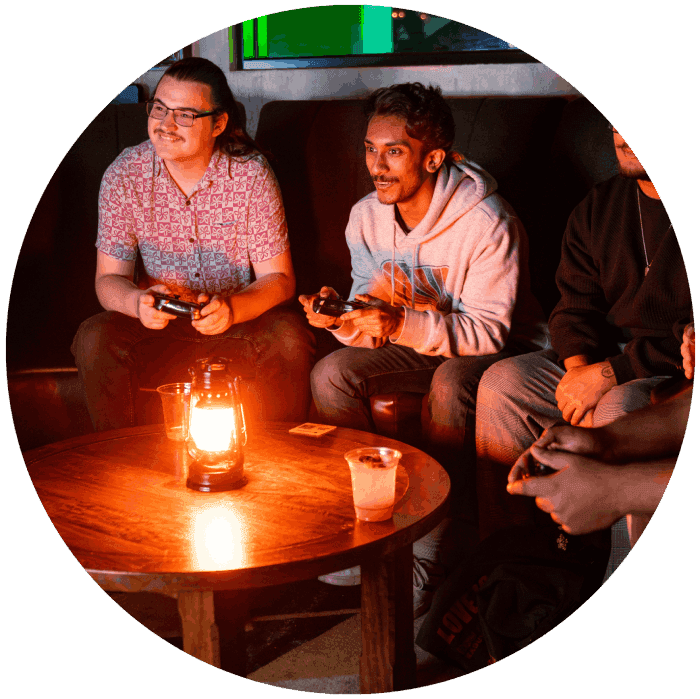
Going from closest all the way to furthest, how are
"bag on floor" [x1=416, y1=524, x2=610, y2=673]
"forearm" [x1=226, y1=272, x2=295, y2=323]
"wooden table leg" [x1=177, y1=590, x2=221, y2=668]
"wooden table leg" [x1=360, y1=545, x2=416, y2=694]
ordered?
"wooden table leg" [x1=177, y1=590, x2=221, y2=668]
"wooden table leg" [x1=360, y1=545, x2=416, y2=694]
"bag on floor" [x1=416, y1=524, x2=610, y2=673]
"forearm" [x1=226, y1=272, x2=295, y2=323]

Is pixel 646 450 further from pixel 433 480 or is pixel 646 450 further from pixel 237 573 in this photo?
pixel 237 573

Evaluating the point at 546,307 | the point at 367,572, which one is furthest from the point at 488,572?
the point at 546,307

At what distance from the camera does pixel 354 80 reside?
1.54m

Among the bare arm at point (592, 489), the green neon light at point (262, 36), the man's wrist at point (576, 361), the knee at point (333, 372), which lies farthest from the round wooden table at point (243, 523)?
the green neon light at point (262, 36)

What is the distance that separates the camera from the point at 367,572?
55.8 inches

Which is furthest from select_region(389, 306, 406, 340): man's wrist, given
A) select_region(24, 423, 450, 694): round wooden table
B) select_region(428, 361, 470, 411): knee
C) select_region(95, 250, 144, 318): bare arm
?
select_region(95, 250, 144, 318): bare arm

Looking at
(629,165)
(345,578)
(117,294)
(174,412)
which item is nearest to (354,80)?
(629,165)

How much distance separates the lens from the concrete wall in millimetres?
1512

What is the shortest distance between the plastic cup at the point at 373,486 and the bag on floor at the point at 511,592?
1.16 ft

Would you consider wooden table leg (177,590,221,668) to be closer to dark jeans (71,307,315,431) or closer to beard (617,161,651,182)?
dark jeans (71,307,315,431)

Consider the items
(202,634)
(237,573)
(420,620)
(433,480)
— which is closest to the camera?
(237,573)

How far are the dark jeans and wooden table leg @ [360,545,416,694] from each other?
42cm

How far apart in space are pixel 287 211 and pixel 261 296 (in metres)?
0.19

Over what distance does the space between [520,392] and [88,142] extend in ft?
3.44
